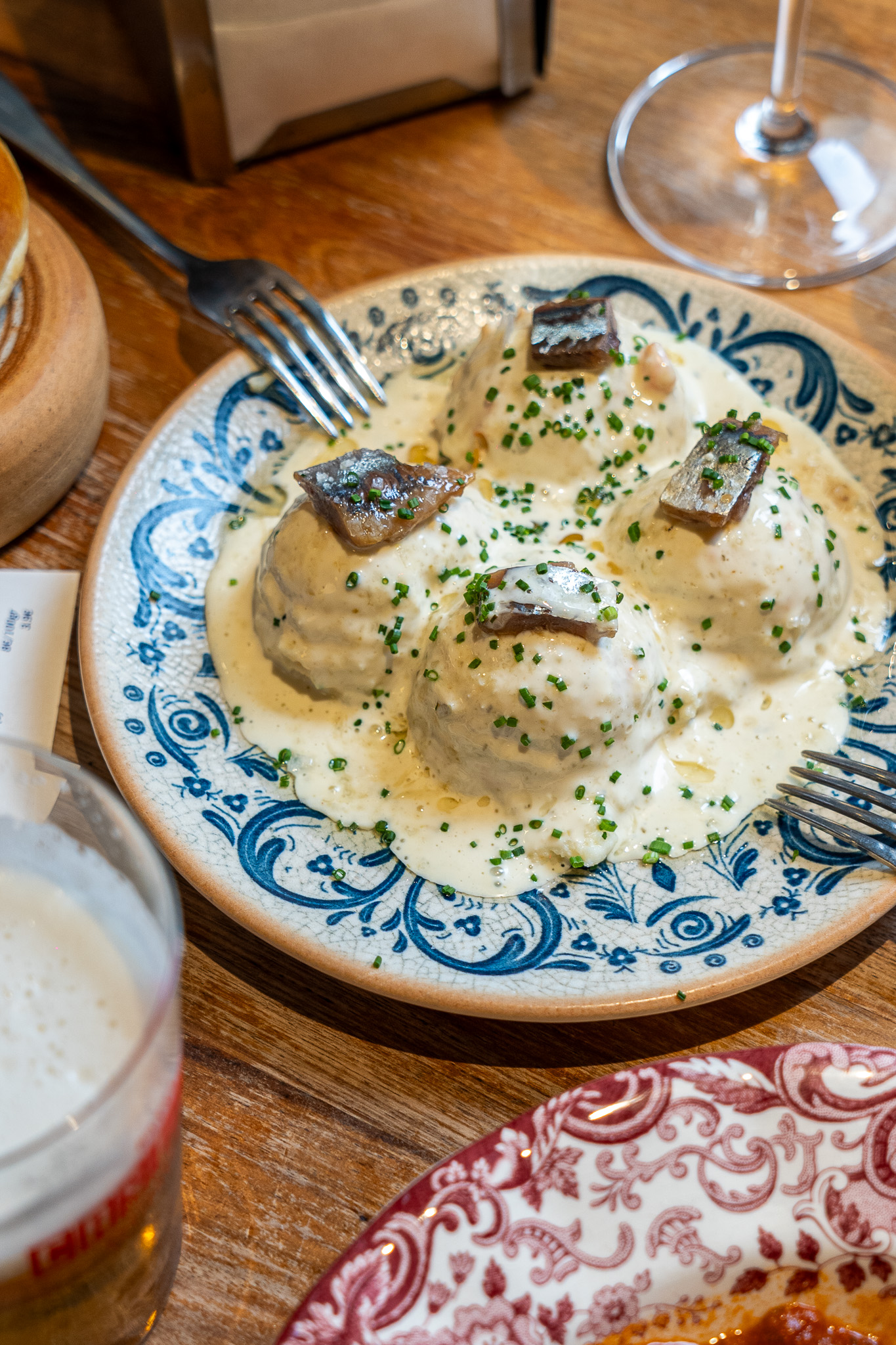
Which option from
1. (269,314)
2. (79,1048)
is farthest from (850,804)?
(269,314)

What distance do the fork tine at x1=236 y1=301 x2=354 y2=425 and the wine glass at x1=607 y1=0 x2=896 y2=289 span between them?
841 millimetres

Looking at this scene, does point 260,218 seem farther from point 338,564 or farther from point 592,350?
point 338,564

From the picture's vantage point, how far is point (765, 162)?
260 centimetres

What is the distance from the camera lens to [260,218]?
2504mm

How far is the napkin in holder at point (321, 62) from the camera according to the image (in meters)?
2.29

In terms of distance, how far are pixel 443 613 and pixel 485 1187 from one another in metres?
0.80

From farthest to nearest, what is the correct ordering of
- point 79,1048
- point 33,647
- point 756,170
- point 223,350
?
point 756,170, point 223,350, point 33,647, point 79,1048

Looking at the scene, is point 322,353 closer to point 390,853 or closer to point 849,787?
point 390,853

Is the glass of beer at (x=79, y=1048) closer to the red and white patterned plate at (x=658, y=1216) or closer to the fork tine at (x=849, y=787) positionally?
the red and white patterned plate at (x=658, y=1216)

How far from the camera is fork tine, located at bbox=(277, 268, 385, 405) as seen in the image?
2.09 m

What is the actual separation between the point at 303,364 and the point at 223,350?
1.05 ft

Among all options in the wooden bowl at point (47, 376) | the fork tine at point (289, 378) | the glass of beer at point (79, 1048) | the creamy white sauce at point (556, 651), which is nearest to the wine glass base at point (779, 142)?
the creamy white sauce at point (556, 651)

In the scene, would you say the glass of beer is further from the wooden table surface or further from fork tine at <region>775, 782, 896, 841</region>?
fork tine at <region>775, 782, 896, 841</region>

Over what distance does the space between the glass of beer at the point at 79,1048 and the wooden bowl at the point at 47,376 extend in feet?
3.05
